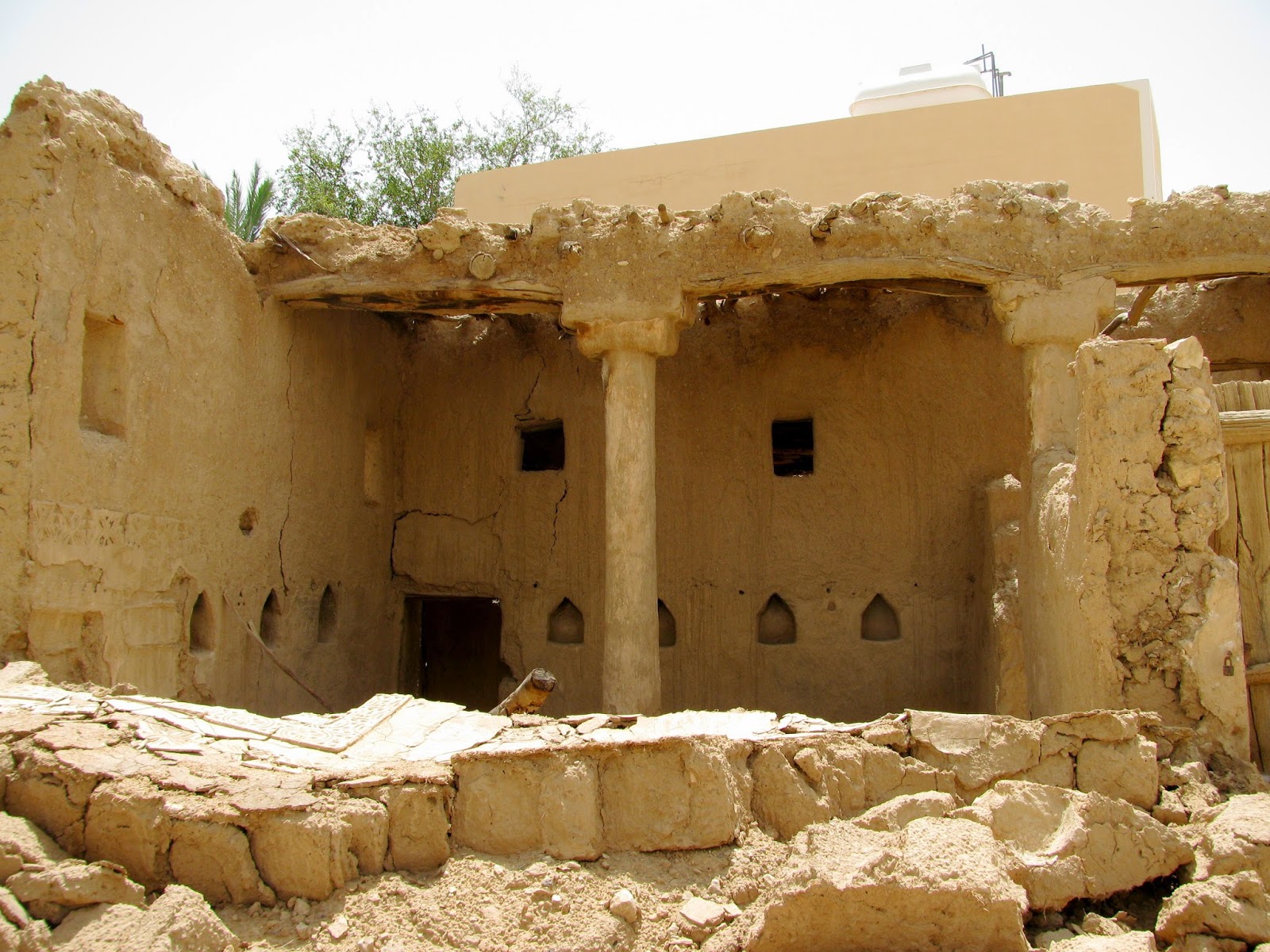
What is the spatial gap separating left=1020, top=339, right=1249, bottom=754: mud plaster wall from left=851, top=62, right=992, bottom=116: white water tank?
1166 centimetres

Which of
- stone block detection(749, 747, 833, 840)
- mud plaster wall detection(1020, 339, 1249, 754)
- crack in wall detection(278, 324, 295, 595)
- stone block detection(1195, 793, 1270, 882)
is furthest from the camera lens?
crack in wall detection(278, 324, 295, 595)

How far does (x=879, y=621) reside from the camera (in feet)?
31.0

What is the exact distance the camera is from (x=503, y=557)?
405 inches

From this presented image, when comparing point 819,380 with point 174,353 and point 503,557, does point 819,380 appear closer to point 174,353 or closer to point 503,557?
point 503,557

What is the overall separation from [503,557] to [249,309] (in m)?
3.38

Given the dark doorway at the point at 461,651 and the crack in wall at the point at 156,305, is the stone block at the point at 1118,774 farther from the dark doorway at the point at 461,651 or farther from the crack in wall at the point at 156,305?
the dark doorway at the point at 461,651

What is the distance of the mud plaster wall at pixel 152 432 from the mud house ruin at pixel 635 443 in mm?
24

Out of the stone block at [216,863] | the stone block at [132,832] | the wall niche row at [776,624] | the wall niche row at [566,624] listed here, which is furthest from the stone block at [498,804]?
the wall niche row at [566,624]

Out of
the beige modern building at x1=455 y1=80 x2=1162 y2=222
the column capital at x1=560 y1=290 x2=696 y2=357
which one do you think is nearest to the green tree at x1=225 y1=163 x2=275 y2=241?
the beige modern building at x1=455 y1=80 x2=1162 y2=222

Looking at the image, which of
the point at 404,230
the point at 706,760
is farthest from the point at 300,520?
the point at 706,760

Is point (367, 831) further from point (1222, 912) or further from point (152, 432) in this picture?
point (152, 432)

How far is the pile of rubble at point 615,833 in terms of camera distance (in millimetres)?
3582

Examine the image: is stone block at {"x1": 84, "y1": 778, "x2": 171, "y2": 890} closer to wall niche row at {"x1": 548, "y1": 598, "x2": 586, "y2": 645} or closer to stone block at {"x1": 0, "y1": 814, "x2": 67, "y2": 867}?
stone block at {"x1": 0, "y1": 814, "x2": 67, "y2": 867}

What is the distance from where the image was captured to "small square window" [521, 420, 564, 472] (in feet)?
35.6
